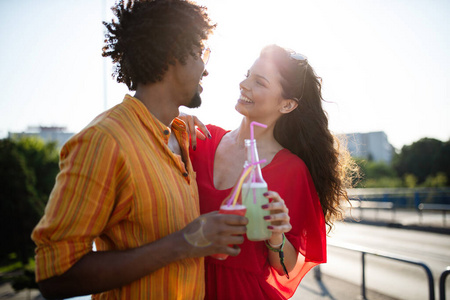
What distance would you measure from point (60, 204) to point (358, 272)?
822 cm

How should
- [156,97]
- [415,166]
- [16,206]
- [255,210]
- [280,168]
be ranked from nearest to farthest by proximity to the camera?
[255,210] < [156,97] < [280,168] < [16,206] < [415,166]

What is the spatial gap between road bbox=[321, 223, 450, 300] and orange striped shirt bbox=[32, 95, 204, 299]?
306cm

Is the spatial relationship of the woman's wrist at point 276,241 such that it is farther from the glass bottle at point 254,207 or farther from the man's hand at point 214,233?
the man's hand at point 214,233

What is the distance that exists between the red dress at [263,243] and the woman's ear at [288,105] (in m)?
0.33

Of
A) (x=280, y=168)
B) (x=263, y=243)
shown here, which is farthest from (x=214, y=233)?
(x=280, y=168)

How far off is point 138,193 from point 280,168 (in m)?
1.23

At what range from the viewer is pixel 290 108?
279 cm

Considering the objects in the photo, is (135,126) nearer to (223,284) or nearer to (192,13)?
(192,13)

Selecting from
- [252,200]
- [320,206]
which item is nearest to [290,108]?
[320,206]

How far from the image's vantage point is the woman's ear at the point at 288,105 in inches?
108

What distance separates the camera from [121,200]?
143cm

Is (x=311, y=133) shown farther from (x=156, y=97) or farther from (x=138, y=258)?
(x=138, y=258)

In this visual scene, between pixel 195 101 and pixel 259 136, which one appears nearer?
pixel 195 101

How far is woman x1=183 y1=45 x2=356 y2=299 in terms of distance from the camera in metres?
2.25
